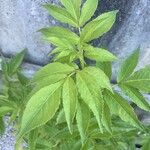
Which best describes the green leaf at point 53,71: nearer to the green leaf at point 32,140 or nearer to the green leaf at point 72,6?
the green leaf at point 72,6

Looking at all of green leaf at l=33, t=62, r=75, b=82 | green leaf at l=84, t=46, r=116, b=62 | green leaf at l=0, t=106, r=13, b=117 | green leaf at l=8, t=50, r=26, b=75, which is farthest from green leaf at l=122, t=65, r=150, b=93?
green leaf at l=8, t=50, r=26, b=75

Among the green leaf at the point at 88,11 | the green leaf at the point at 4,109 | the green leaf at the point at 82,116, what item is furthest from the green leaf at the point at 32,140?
the green leaf at the point at 88,11

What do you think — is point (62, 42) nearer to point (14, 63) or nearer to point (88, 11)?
point (88, 11)

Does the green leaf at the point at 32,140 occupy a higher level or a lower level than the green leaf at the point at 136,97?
lower

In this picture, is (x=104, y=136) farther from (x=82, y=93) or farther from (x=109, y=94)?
(x=82, y=93)

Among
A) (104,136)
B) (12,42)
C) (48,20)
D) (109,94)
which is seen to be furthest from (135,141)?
(12,42)

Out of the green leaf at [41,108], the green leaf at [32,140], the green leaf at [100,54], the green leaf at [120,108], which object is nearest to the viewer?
the green leaf at [41,108]

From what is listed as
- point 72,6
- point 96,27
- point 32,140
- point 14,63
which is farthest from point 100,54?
point 14,63
